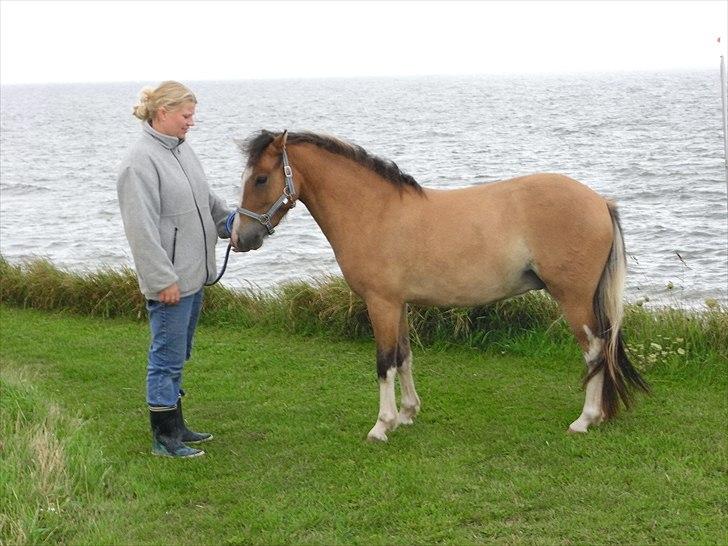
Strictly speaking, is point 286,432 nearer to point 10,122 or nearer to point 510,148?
point 510,148

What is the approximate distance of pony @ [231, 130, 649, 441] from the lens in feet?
18.5

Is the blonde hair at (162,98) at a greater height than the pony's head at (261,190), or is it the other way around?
the blonde hair at (162,98)

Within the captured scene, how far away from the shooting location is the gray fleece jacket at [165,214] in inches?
203

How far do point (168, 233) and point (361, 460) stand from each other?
1.92m

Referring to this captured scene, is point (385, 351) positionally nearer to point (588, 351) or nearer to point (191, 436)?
point (588, 351)

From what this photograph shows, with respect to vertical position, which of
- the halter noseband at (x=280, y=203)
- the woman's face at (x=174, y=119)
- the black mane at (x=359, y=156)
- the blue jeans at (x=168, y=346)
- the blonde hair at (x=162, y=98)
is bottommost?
the blue jeans at (x=168, y=346)

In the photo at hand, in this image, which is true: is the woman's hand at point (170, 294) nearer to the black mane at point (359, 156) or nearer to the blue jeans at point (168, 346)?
the blue jeans at point (168, 346)

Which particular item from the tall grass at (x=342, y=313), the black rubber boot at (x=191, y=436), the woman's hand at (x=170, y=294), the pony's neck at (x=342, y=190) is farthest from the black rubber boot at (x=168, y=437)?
the tall grass at (x=342, y=313)

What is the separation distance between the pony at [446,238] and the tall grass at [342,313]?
6.33ft

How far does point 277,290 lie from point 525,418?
14.9 ft

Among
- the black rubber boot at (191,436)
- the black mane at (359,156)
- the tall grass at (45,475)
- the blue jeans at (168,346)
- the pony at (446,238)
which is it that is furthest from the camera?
the black rubber boot at (191,436)

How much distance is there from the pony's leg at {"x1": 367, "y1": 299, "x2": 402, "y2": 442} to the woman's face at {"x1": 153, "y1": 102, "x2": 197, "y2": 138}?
5.53 ft

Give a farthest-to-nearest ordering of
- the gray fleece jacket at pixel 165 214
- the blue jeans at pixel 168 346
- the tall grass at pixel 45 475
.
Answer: the blue jeans at pixel 168 346 → the gray fleece jacket at pixel 165 214 → the tall grass at pixel 45 475

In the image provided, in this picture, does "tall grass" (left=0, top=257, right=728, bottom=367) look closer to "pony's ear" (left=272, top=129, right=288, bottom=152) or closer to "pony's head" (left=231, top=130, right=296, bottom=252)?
"pony's head" (left=231, top=130, right=296, bottom=252)
